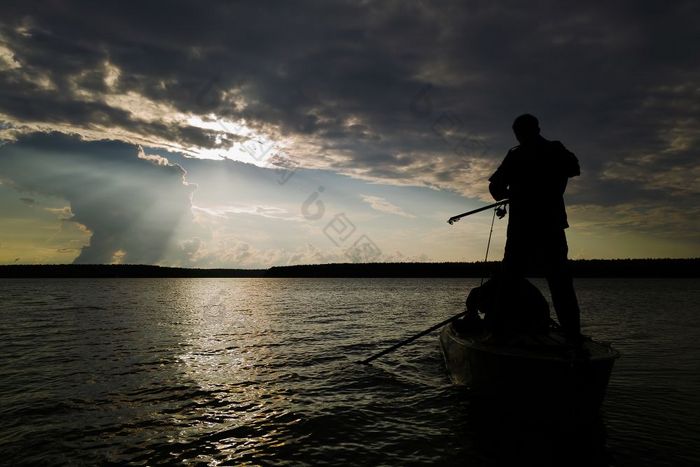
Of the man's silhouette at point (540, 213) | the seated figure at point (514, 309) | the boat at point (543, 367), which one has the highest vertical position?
the man's silhouette at point (540, 213)

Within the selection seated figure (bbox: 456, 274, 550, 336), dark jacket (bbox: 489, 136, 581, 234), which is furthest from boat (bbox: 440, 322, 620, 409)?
dark jacket (bbox: 489, 136, 581, 234)

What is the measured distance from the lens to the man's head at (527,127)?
684 cm

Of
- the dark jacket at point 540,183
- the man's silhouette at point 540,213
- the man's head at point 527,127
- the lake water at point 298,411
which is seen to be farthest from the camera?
the man's head at point 527,127

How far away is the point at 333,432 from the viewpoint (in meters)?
6.83

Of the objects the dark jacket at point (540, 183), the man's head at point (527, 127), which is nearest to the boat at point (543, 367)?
the dark jacket at point (540, 183)

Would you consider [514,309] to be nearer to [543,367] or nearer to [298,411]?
[543,367]

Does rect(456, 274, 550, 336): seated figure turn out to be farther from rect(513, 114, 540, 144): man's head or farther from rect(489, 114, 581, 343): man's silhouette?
rect(513, 114, 540, 144): man's head

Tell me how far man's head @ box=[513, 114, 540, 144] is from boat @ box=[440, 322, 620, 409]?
3.48 metres

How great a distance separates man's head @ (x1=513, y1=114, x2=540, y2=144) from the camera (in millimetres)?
6844

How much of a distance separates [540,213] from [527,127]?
5.03ft

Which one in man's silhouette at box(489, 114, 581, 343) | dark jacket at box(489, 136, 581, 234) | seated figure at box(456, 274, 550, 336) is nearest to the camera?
man's silhouette at box(489, 114, 581, 343)

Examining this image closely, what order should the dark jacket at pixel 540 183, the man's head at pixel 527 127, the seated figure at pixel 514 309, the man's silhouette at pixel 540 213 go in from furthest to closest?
the seated figure at pixel 514 309 → the man's head at pixel 527 127 → the dark jacket at pixel 540 183 → the man's silhouette at pixel 540 213

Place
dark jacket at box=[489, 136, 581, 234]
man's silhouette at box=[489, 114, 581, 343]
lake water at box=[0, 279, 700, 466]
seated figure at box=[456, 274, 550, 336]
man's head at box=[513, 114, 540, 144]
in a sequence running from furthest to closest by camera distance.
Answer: seated figure at box=[456, 274, 550, 336] < man's head at box=[513, 114, 540, 144] < dark jacket at box=[489, 136, 581, 234] < man's silhouette at box=[489, 114, 581, 343] < lake water at box=[0, 279, 700, 466]

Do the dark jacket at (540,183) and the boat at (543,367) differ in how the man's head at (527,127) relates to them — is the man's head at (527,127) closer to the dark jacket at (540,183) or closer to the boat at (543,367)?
the dark jacket at (540,183)
